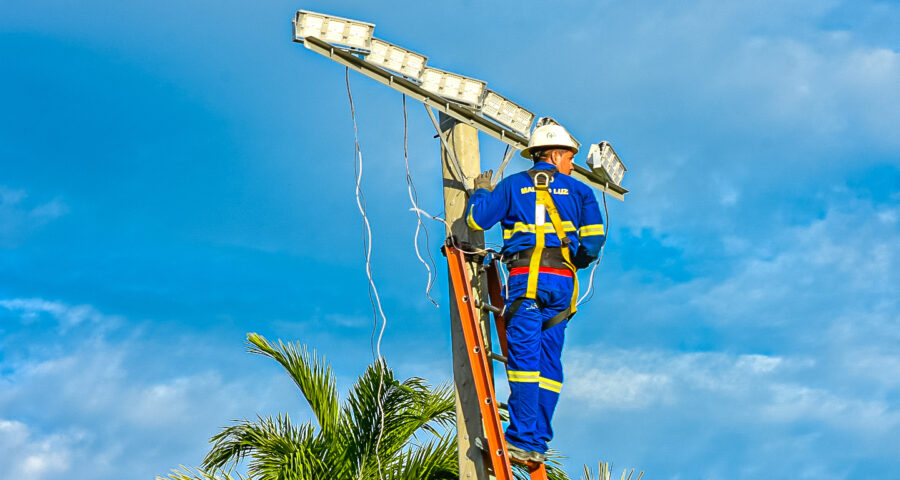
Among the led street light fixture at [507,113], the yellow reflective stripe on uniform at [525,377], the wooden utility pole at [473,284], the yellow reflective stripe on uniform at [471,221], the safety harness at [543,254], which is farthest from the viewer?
the led street light fixture at [507,113]

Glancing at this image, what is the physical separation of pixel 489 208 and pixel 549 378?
1384 mm

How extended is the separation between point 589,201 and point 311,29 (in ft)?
8.40

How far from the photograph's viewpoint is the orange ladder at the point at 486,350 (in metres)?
6.96

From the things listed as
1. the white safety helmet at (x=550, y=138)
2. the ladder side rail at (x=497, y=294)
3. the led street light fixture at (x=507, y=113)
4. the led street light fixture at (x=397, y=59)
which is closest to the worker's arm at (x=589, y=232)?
the white safety helmet at (x=550, y=138)

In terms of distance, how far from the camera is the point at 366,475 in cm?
993

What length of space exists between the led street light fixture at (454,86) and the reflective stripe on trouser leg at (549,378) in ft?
6.50

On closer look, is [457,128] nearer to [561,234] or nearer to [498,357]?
[561,234]

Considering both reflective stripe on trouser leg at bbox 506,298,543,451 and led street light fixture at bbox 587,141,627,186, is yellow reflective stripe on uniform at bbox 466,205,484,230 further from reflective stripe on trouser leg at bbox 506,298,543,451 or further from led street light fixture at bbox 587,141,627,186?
led street light fixture at bbox 587,141,627,186

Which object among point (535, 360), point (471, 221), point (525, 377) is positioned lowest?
point (525, 377)

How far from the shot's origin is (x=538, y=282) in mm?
7215

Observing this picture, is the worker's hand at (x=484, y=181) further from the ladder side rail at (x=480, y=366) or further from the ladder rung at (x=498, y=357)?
the ladder rung at (x=498, y=357)

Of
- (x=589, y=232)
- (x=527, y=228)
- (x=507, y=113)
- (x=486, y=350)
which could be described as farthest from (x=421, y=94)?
(x=486, y=350)

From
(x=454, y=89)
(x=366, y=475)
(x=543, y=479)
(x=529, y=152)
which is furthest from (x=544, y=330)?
(x=366, y=475)

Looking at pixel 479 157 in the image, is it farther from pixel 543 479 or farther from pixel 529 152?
pixel 543 479
